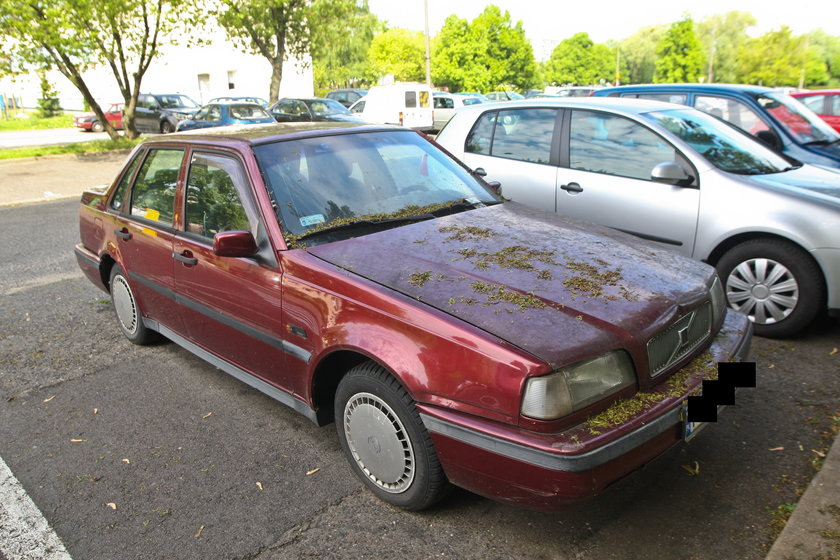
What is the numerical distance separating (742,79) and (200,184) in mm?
50365

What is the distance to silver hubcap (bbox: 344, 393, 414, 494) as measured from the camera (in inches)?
109

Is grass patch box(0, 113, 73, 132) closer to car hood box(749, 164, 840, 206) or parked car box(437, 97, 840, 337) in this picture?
parked car box(437, 97, 840, 337)

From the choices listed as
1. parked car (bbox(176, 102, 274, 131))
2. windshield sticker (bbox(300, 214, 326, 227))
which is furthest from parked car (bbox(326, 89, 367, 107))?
windshield sticker (bbox(300, 214, 326, 227))

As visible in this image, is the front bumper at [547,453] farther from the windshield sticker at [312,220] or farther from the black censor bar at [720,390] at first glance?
the windshield sticker at [312,220]

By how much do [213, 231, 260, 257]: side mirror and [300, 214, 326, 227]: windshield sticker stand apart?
0.86 feet

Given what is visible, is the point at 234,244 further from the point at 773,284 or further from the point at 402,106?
the point at 402,106

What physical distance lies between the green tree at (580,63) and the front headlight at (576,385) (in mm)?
89737

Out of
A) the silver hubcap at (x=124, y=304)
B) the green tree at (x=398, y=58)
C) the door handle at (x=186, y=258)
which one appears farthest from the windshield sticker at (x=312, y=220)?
the green tree at (x=398, y=58)

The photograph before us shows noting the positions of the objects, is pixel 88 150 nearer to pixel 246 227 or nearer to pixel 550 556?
pixel 246 227

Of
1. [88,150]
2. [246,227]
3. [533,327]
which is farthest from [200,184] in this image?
[88,150]

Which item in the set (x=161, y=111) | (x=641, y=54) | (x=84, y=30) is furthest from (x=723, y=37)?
(x=84, y=30)

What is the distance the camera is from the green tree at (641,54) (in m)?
81.4

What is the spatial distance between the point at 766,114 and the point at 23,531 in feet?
26.8

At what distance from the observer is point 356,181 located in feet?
11.9
